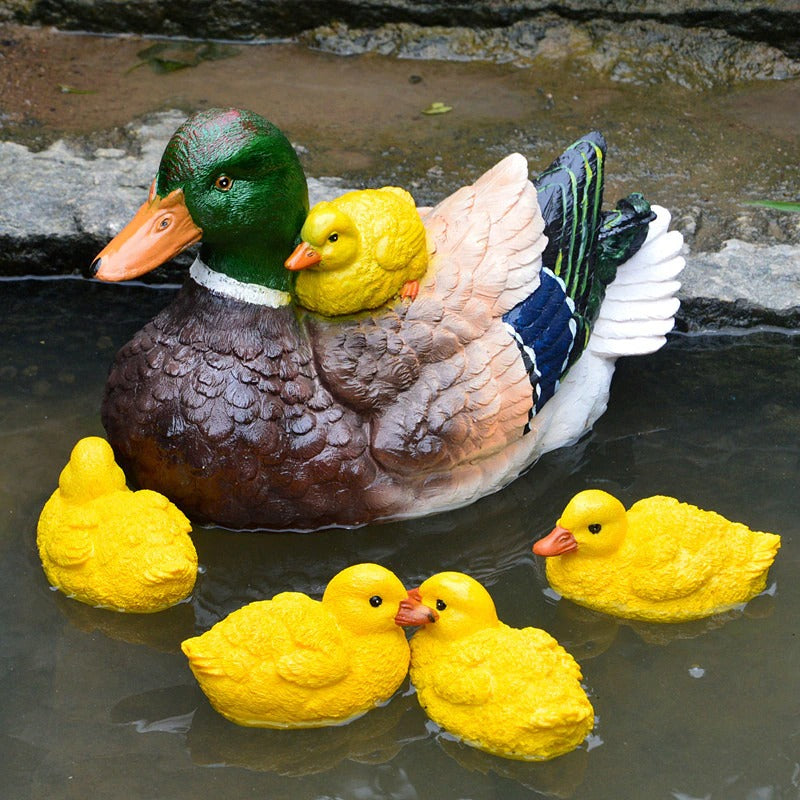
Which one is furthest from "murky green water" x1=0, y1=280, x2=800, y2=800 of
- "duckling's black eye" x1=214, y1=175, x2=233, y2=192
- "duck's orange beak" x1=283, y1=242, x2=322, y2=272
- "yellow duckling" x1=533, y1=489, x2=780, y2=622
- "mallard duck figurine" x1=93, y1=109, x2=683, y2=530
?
"duckling's black eye" x1=214, y1=175, x2=233, y2=192

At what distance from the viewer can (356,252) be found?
366 cm

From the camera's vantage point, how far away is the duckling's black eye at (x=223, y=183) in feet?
11.8

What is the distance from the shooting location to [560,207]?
4039 mm

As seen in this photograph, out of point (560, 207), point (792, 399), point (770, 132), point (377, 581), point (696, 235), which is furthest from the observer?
point (770, 132)

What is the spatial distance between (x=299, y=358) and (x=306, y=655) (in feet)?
2.94

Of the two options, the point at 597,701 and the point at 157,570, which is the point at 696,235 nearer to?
the point at 597,701

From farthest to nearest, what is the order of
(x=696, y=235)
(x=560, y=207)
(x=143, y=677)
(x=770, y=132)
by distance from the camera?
(x=770, y=132), (x=696, y=235), (x=560, y=207), (x=143, y=677)

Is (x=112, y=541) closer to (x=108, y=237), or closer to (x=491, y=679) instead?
(x=491, y=679)

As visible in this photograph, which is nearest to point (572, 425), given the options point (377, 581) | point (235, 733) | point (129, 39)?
point (377, 581)

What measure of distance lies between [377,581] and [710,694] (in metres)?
0.94

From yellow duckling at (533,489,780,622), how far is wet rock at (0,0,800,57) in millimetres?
3074

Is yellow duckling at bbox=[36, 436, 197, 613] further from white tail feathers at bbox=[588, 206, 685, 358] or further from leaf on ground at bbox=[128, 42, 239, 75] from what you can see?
leaf on ground at bbox=[128, 42, 239, 75]

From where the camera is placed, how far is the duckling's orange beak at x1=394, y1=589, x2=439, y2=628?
334 cm

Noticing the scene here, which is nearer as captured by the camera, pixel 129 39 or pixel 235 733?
pixel 235 733
